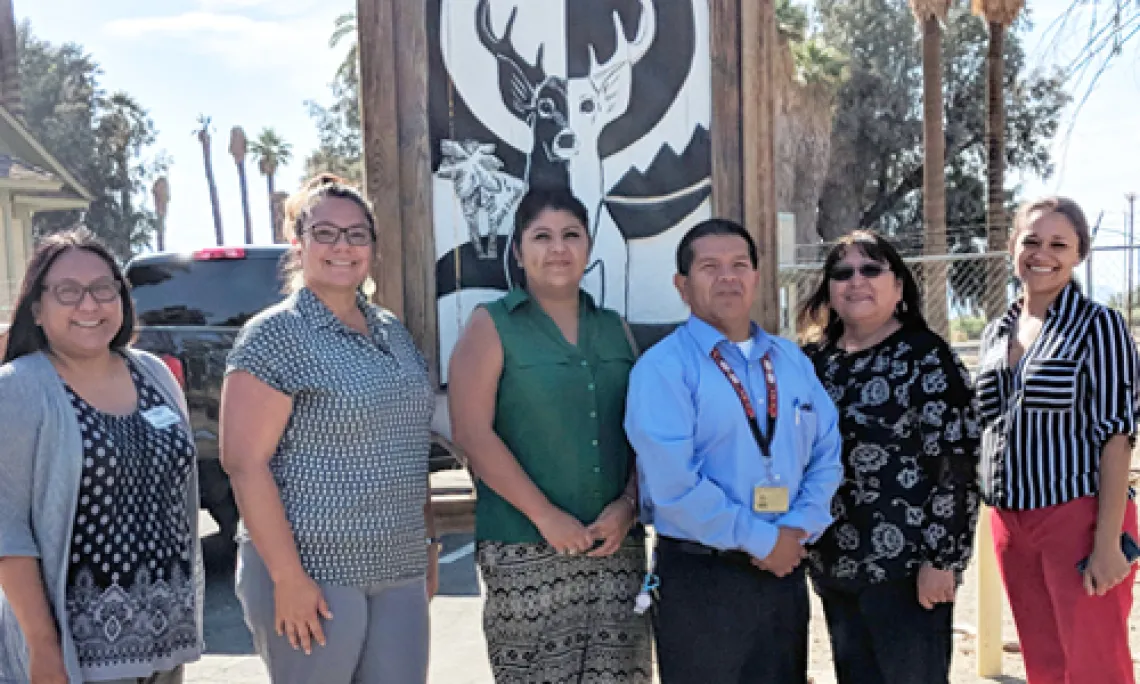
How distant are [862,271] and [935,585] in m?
0.92

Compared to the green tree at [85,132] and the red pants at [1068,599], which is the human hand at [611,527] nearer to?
the red pants at [1068,599]

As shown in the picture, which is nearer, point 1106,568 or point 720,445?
Answer: point 720,445

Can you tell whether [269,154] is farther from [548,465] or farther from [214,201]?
[548,465]

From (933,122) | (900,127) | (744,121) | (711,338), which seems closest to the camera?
(711,338)

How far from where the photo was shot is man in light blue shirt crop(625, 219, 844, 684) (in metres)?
2.53

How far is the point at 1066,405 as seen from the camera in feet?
9.80

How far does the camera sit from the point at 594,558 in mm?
2742

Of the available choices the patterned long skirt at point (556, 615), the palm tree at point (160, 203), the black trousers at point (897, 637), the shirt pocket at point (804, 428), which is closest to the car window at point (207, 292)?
the patterned long skirt at point (556, 615)

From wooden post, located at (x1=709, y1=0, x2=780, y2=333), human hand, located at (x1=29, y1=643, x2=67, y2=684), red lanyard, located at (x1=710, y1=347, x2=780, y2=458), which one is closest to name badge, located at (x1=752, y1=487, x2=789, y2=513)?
red lanyard, located at (x1=710, y1=347, x2=780, y2=458)

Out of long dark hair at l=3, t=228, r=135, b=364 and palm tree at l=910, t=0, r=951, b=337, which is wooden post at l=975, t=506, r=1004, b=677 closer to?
long dark hair at l=3, t=228, r=135, b=364

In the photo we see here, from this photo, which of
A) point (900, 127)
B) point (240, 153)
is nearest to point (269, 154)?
point (240, 153)

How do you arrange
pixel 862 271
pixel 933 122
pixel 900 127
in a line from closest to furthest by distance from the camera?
pixel 862 271
pixel 933 122
pixel 900 127

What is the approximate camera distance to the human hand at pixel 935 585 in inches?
104

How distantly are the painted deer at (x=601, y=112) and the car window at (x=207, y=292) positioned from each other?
3533 mm
